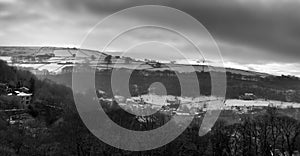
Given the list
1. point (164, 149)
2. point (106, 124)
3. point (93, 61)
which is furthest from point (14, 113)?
point (93, 61)

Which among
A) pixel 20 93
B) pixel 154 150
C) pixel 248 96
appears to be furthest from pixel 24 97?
pixel 248 96

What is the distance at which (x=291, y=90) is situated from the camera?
132500mm

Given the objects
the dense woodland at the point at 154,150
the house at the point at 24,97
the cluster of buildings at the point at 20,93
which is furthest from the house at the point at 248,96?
the dense woodland at the point at 154,150

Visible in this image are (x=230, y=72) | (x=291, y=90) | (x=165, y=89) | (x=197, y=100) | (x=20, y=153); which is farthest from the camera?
(x=230, y=72)

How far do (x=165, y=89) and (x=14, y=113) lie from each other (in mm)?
54675

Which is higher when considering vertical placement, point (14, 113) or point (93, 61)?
point (93, 61)

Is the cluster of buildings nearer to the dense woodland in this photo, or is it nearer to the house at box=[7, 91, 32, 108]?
the house at box=[7, 91, 32, 108]

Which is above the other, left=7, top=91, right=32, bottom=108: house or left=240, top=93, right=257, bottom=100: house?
left=7, top=91, right=32, bottom=108: house

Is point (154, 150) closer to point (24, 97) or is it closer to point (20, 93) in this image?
point (24, 97)

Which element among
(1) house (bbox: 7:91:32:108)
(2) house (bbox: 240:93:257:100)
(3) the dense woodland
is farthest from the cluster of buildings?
(2) house (bbox: 240:93:257:100)

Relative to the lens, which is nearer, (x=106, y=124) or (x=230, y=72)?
(x=106, y=124)

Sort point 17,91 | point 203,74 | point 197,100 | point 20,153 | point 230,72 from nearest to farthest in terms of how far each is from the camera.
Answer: point 20,153 < point 17,91 < point 197,100 < point 203,74 < point 230,72

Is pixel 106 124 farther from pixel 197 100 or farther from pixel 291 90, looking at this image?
pixel 291 90

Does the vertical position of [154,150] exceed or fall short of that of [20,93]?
it falls short
